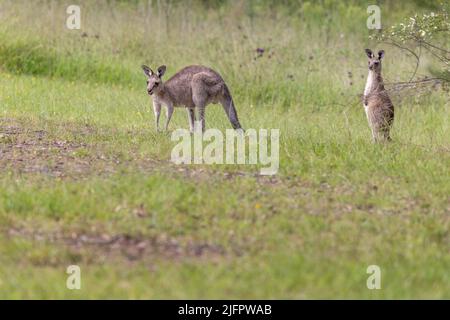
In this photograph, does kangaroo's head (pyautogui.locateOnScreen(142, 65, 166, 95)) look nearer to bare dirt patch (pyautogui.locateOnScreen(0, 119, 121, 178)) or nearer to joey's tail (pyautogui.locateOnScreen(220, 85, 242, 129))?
joey's tail (pyautogui.locateOnScreen(220, 85, 242, 129))

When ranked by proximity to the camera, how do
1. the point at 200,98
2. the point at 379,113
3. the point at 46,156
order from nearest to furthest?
1. the point at 46,156
2. the point at 379,113
3. the point at 200,98

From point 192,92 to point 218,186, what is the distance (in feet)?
10.8

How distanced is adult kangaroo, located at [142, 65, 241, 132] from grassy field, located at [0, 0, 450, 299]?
56cm

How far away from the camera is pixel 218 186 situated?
8.46m

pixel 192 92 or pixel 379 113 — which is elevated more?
pixel 192 92

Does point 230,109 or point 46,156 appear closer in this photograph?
point 46,156

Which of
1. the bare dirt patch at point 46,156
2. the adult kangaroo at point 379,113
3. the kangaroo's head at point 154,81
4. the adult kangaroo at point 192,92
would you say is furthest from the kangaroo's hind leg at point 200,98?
the adult kangaroo at point 379,113

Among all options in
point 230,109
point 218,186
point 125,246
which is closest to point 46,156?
point 218,186

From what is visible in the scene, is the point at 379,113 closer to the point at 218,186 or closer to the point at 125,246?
the point at 218,186

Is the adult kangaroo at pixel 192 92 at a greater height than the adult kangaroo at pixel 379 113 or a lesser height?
greater

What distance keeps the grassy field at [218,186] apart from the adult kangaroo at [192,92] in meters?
0.56

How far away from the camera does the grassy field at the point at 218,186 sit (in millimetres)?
6348

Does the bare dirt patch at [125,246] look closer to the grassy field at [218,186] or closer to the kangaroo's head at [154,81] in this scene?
the grassy field at [218,186]
